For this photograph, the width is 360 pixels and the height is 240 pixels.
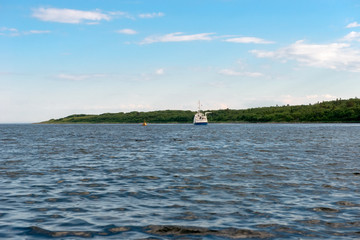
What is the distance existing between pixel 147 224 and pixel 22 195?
8438mm

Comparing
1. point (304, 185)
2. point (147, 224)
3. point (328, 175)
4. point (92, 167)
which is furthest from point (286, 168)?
point (147, 224)

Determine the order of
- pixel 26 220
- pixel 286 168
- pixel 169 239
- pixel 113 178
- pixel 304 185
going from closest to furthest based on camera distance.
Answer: pixel 169 239
pixel 26 220
pixel 304 185
pixel 113 178
pixel 286 168

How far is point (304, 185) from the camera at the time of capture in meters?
20.1

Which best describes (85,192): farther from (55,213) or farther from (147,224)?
(147,224)

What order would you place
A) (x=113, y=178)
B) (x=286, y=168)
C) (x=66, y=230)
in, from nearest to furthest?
(x=66, y=230)
(x=113, y=178)
(x=286, y=168)

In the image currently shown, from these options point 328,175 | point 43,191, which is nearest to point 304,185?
point 328,175

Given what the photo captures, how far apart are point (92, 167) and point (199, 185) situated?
38.5 ft

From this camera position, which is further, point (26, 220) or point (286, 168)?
point (286, 168)

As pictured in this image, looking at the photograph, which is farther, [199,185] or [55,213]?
[199,185]

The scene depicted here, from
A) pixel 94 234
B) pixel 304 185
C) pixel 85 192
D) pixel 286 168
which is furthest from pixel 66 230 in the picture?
pixel 286 168

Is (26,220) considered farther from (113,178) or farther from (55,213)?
(113,178)

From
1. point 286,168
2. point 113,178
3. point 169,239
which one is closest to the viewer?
point 169,239

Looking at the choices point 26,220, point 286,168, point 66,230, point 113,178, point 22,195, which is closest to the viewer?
point 66,230

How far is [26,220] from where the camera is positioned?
43.9ft
